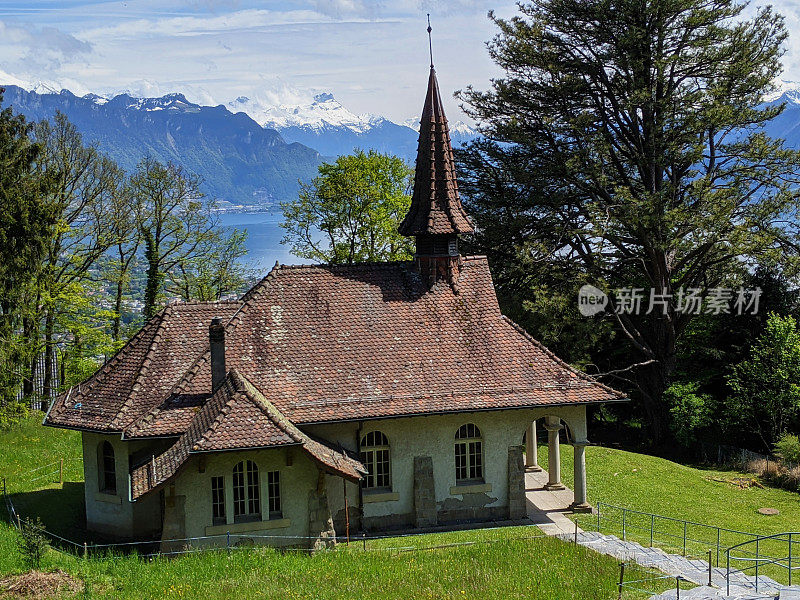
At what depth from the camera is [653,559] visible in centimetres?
2034

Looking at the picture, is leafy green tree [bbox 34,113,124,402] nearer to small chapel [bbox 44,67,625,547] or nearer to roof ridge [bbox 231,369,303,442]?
small chapel [bbox 44,67,625,547]

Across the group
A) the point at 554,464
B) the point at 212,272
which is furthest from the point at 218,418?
the point at 212,272

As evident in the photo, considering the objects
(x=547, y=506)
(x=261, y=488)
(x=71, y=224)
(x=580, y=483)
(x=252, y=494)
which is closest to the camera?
(x=261, y=488)

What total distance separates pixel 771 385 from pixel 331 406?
71.3 ft

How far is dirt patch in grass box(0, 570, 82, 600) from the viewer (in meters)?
16.3

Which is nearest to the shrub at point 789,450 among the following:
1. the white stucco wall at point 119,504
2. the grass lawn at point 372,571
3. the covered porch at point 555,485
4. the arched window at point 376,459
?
the covered porch at point 555,485

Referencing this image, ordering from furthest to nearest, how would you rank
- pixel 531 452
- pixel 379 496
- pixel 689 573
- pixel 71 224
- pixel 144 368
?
pixel 71 224 < pixel 531 452 < pixel 379 496 < pixel 144 368 < pixel 689 573

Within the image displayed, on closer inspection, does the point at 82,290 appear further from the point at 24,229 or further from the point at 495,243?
the point at 495,243

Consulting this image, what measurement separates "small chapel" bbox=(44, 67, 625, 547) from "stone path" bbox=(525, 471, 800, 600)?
1.05 metres

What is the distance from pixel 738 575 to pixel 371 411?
396 inches

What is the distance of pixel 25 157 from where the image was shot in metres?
34.8

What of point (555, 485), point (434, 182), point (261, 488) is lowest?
point (555, 485)

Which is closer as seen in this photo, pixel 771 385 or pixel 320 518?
pixel 320 518

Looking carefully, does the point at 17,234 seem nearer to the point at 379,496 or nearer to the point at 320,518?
the point at 379,496
